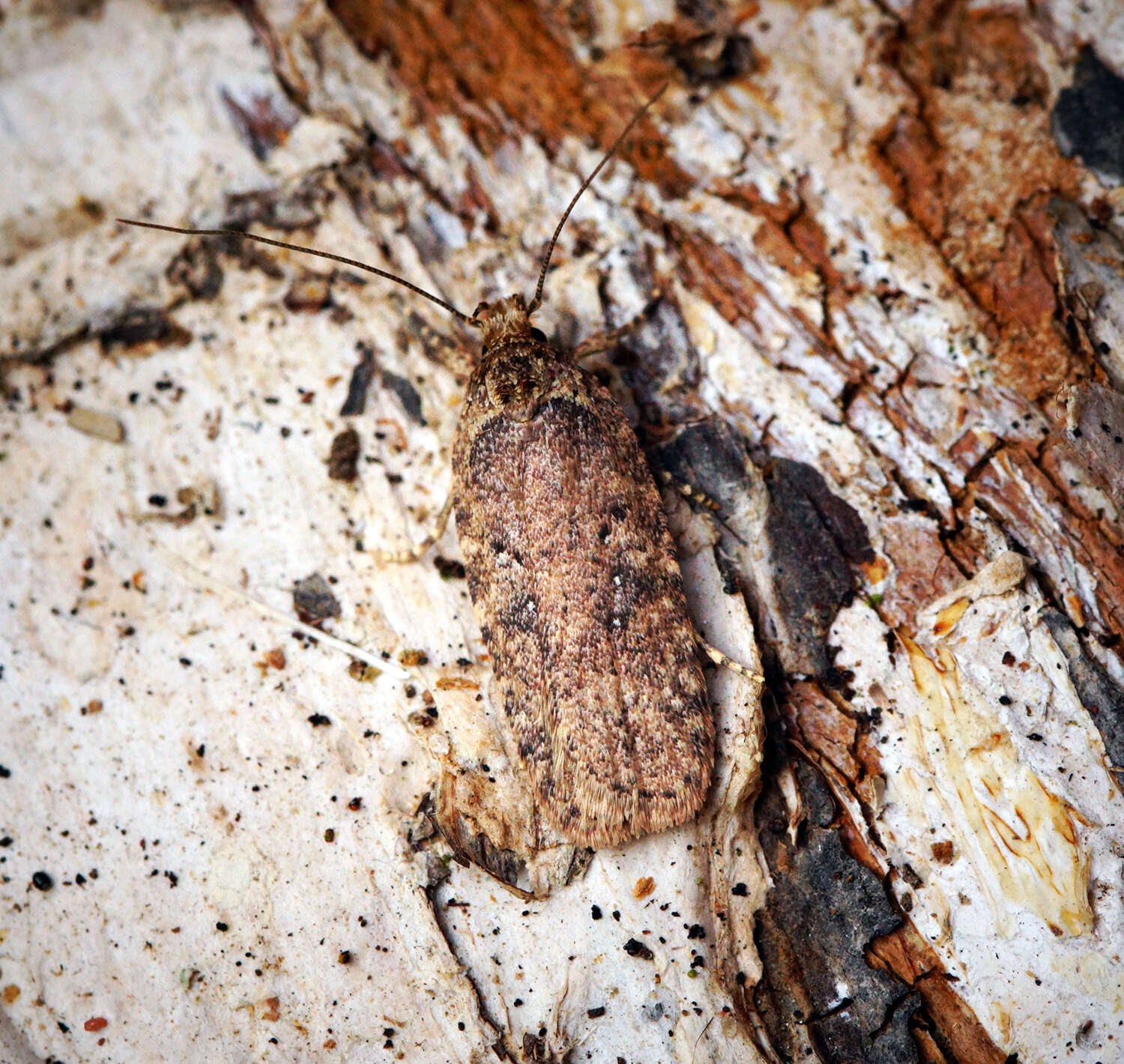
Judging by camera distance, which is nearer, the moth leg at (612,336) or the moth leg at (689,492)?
the moth leg at (689,492)

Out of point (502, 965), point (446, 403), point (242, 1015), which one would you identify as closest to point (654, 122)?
point (446, 403)

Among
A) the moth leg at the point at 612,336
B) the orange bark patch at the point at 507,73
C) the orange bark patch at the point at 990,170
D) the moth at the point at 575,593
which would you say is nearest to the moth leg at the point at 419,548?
the moth at the point at 575,593

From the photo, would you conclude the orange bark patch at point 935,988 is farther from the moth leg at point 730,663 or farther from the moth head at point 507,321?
the moth head at point 507,321

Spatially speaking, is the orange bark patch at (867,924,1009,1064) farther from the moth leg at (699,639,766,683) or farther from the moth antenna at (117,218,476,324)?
the moth antenna at (117,218,476,324)

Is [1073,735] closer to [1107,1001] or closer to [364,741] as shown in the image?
[1107,1001]

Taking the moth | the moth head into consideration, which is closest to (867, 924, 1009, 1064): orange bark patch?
the moth

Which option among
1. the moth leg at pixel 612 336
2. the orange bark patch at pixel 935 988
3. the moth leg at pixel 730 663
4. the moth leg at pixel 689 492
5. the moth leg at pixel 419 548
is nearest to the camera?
the orange bark patch at pixel 935 988
